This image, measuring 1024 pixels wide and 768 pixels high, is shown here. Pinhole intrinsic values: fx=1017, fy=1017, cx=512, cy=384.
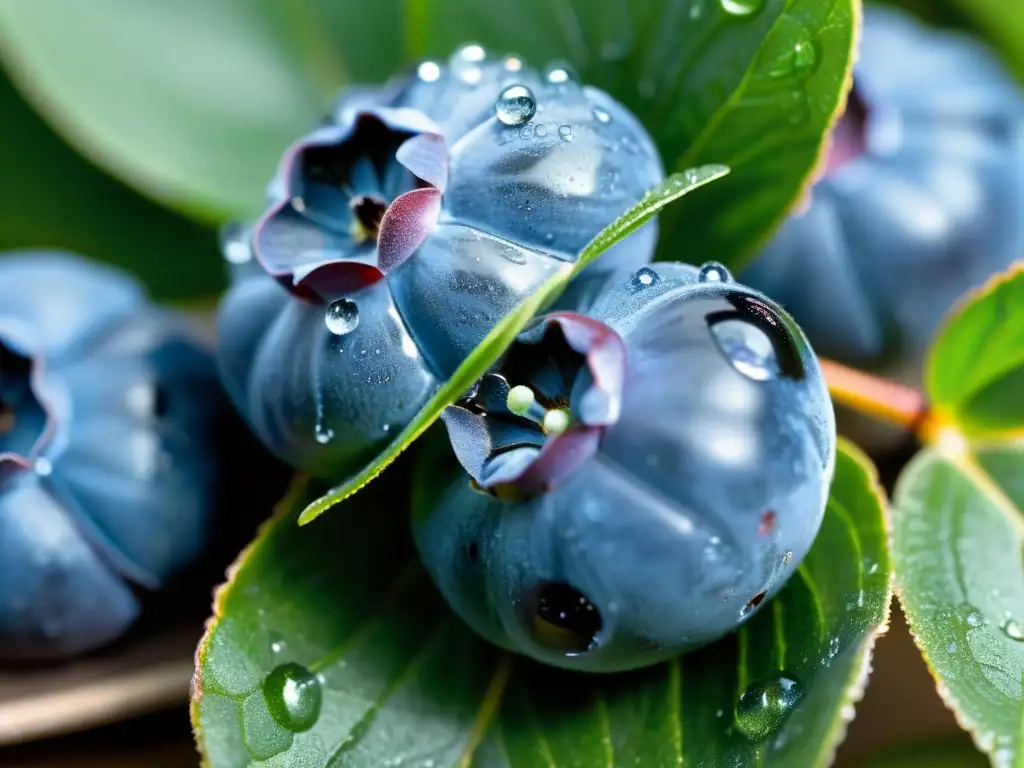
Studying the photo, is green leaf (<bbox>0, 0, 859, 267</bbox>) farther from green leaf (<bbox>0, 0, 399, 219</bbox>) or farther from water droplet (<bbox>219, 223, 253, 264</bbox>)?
water droplet (<bbox>219, 223, 253, 264</bbox>)

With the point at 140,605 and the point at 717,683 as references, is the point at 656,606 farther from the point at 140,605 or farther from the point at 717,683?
the point at 140,605

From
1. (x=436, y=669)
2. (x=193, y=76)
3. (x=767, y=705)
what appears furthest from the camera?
(x=193, y=76)

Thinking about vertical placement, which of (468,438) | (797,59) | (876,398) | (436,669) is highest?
(797,59)

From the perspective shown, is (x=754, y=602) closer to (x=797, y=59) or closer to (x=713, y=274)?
(x=713, y=274)

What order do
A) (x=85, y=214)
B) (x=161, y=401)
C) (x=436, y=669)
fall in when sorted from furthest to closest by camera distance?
(x=85, y=214)
(x=161, y=401)
(x=436, y=669)

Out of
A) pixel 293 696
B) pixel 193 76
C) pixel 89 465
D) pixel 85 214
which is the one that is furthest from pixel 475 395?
pixel 85 214

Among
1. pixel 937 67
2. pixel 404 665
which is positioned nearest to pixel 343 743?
Answer: pixel 404 665

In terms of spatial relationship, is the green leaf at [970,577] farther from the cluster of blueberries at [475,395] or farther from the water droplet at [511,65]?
the water droplet at [511,65]
